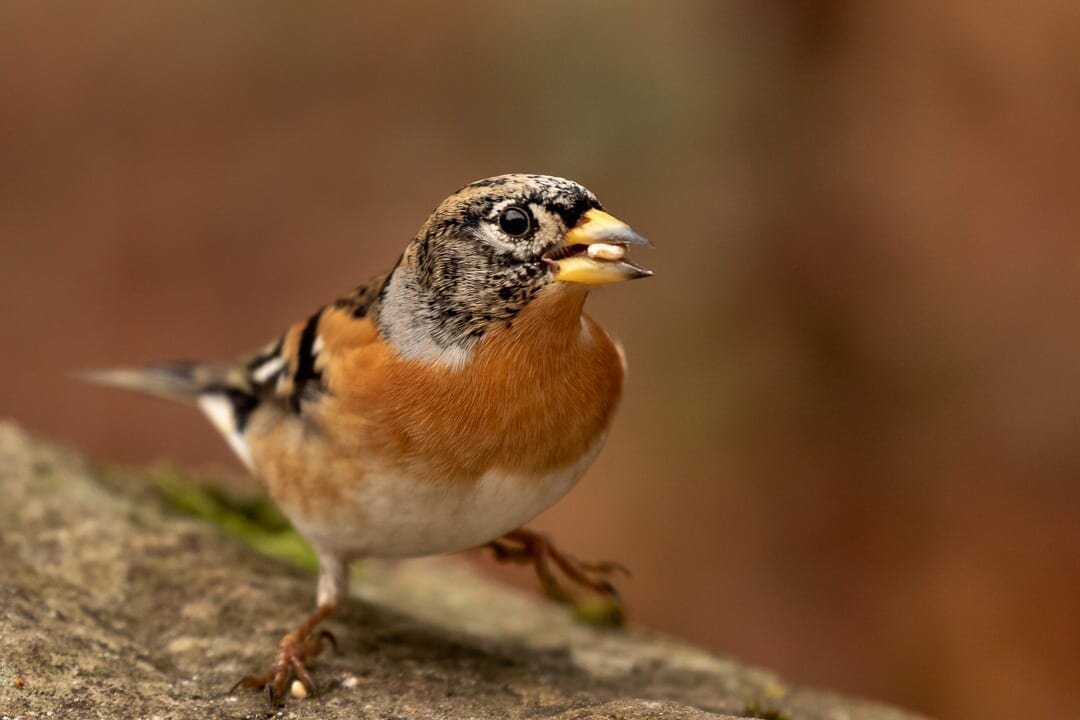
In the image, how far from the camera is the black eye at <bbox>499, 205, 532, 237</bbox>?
2.52 meters

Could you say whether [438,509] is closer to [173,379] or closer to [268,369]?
[268,369]

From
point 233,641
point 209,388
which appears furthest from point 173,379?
point 233,641

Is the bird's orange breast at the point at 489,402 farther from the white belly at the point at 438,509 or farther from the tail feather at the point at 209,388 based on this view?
the tail feather at the point at 209,388

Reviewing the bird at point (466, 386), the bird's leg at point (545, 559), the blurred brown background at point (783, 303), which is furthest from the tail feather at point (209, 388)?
the blurred brown background at point (783, 303)

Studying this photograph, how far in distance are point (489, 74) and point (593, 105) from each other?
3.38 feet

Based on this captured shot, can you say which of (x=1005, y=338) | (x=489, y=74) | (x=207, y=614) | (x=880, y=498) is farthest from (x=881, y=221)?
(x=207, y=614)

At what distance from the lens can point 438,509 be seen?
2.62 metres

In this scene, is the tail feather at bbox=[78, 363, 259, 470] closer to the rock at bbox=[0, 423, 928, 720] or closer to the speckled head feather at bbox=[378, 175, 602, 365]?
the rock at bbox=[0, 423, 928, 720]

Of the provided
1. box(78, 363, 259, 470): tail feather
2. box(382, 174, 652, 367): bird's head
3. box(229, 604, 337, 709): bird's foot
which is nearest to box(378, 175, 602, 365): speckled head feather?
box(382, 174, 652, 367): bird's head

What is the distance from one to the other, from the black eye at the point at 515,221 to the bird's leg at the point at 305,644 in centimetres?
101

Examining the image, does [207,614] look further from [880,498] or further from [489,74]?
[489,74]

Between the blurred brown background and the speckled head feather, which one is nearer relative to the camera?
the speckled head feather

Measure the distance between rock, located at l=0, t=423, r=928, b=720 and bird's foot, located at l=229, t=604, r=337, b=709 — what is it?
34 mm

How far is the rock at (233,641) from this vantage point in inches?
101
